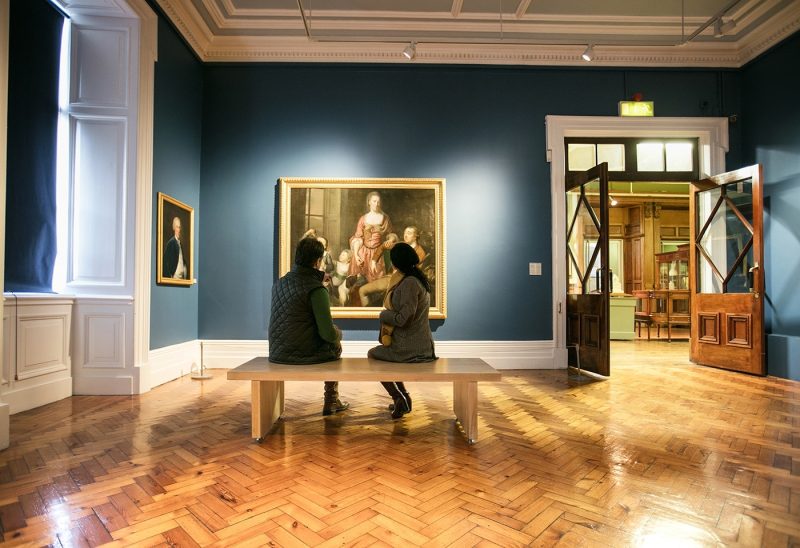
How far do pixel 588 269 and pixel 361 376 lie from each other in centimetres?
398

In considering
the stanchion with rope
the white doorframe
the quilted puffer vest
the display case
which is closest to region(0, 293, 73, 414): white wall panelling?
the stanchion with rope

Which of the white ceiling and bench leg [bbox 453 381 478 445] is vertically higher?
the white ceiling

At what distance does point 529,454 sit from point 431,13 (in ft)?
17.6

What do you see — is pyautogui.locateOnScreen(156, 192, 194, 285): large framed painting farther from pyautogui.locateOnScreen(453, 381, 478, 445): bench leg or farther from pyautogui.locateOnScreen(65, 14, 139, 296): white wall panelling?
pyautogui.locateOnScreen(453, 381, 478, 445): bench leg

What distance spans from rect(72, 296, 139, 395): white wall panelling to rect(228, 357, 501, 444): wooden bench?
1984mm

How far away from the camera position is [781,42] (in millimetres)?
5664

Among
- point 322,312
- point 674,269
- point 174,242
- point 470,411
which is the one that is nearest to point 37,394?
point 174,242

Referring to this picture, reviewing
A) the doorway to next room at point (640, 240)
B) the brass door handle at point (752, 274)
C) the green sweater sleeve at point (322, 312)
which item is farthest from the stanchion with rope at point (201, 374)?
the brass door handle at point (752, 274)

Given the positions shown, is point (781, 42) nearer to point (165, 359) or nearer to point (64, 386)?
point (165, 359)

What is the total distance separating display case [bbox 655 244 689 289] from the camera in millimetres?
11867

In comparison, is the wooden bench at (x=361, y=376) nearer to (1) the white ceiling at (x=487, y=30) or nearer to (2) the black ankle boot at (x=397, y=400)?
(2) the black ankle boot at (x=397, y=400)

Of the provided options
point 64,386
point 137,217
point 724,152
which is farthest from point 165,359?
point 724,152

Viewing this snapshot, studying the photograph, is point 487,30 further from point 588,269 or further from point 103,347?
point 103,347

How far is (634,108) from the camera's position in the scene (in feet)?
20.3
